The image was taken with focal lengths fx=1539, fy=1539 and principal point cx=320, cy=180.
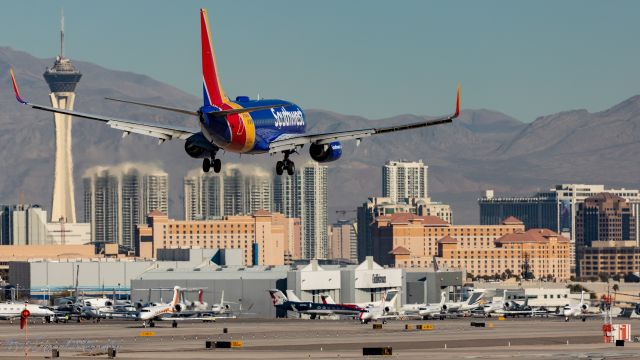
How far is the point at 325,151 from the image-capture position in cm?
11262

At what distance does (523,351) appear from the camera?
13775cm

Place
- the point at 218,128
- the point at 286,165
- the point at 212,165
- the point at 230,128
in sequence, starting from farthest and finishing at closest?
1. the point at 286,165
2. the point at 212,165
3. the point at 230,128
4. the point at 218,128

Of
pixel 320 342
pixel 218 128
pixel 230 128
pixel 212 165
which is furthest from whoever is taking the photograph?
pixel 320 342

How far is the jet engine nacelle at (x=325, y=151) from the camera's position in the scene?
4412 inches

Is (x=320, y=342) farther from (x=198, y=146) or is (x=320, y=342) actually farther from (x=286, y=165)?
(x=198, y=146)

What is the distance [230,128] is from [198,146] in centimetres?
278

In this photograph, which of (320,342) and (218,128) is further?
(320,342)

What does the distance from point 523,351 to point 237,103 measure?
142ft

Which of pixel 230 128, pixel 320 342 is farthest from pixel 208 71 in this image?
pixel 320 342

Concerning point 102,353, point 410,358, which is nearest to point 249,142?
point 410,358

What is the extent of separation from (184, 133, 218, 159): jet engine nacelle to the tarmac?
27.8m

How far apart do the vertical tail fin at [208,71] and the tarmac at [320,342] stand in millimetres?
30435

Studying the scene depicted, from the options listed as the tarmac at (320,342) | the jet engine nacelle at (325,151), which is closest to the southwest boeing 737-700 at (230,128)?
the jet engine nacelle at (325,151)

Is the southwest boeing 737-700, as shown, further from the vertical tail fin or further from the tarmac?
the tarmac
